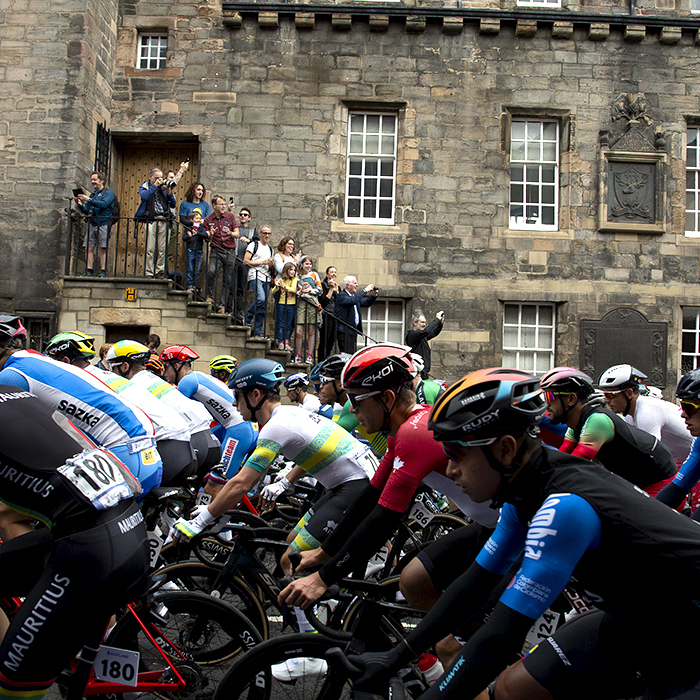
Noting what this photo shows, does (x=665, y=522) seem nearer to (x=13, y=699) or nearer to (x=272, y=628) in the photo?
(x=13, y=699)

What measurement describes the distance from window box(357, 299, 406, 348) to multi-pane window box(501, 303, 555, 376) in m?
2.41

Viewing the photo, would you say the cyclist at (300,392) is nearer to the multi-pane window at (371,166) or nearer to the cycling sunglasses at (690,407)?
the cycling sunglasses at (690,407)

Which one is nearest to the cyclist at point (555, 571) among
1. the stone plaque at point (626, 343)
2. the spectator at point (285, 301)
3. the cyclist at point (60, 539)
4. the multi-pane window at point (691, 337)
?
the cyclist at point (60, 539)

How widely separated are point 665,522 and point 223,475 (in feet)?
16.7

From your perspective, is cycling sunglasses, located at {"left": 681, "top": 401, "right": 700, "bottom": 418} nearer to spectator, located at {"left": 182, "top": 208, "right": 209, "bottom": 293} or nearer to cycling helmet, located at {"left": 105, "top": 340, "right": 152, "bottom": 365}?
cycling helmet, located at {"left": 105, "top": 340, "right": 152, "bottom": 365}

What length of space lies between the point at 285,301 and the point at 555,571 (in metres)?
12.6

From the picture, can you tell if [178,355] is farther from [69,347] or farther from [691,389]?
[691,389]

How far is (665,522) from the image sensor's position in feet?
7.62

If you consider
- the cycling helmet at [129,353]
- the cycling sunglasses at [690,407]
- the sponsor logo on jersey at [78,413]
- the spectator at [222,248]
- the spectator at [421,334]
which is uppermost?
the spectator at [222,248]

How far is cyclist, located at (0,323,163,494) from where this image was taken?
4371 mm

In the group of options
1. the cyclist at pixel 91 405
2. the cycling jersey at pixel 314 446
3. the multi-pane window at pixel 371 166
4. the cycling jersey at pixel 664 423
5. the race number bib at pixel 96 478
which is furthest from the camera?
the multi-pane window at pixel 371 166

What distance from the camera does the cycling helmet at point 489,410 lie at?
251 cm

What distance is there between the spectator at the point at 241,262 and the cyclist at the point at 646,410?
9152 mm

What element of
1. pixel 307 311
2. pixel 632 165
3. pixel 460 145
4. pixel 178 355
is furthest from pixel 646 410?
A: pixel 632 165
